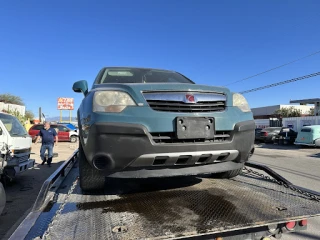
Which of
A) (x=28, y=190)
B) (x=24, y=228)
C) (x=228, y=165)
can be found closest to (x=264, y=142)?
(x=28, y=190)

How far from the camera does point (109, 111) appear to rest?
7.67 feet

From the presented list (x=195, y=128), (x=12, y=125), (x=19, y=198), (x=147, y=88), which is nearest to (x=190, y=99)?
(x=195, y=128)

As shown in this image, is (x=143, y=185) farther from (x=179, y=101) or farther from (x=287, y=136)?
(x=287, y=136)

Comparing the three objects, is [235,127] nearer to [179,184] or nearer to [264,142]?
[179,184]

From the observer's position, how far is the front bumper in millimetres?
2268

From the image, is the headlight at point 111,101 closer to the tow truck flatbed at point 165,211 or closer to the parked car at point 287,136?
the tow truck flatbed at point 165,211

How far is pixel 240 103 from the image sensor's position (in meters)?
2.85

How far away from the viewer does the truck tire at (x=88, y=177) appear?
2654 mm

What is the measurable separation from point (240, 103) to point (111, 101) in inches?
53.4

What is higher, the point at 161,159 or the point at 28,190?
the point at 161,159

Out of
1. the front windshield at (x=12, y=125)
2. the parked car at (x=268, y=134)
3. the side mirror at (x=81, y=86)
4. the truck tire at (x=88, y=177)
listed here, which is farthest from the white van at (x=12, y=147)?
the parked car at (x=268, y=134)

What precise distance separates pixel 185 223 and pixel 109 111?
3.62ft

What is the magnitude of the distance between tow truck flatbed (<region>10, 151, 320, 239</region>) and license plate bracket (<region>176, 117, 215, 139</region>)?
0.64 metres

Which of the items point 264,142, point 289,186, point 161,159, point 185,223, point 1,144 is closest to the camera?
point 185,223
